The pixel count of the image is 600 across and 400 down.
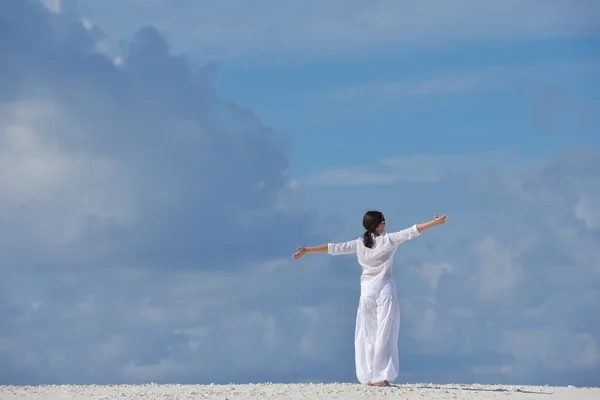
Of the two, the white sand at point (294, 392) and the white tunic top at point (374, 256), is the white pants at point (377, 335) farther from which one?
the white sand at point (294, 392)

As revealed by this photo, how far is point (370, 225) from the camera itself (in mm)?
17484

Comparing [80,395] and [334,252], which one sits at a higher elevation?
[334,252]

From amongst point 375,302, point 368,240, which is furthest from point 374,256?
point 375,302

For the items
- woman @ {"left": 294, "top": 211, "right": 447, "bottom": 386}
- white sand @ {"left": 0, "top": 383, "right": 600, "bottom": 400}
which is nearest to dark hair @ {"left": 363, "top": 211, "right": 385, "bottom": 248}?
woman @ {"left": 294, "top": 211, "right": 447, "bottom": 386}

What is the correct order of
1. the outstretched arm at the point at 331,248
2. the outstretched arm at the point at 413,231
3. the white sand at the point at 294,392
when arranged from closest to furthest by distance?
the white sand at the point at 294,392, the outstretched arm at the point at 413,231, the outstretched arm at the point at 331,248

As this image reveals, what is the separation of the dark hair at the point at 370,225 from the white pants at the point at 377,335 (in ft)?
2.86

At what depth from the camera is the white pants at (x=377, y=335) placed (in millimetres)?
17484

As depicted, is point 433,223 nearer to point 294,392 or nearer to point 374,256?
point 374,256

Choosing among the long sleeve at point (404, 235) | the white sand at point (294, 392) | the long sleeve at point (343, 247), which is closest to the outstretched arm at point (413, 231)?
the long sleeve at point (404, 235)

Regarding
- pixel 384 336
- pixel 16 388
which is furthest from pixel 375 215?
pixel 16 388

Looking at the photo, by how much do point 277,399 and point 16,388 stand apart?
5369mm

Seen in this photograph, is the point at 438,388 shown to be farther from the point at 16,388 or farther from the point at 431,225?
the point at 16,388

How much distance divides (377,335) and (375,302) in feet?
1.94

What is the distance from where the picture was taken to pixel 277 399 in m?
15.5
